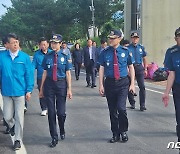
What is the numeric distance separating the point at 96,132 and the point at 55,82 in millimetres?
1410

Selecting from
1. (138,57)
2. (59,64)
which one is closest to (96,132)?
(59,64)

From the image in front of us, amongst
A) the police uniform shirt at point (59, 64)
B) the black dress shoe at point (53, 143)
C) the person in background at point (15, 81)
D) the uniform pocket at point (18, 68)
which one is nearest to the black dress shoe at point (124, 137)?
the black dress shoe at point (53, 143)

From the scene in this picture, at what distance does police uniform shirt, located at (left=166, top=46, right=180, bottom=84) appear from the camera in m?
5.12

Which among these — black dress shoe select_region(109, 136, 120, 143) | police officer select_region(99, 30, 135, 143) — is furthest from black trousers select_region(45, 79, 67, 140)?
black dress shoe select_region(109, 136, 120, 143)

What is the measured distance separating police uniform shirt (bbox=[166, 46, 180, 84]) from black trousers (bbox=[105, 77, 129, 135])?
3.37ft

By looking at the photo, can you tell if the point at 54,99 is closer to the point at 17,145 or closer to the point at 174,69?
the point at 17,145

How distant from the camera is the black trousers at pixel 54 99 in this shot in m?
6.09

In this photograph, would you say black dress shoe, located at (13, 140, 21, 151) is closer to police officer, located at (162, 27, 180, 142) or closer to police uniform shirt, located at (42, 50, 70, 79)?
police uniform shirt, located at (42, 50, 70, 79)

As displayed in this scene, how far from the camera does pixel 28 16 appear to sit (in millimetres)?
51500

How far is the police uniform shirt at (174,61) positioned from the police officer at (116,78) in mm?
985

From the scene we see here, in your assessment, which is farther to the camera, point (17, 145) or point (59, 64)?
point (59, 64)

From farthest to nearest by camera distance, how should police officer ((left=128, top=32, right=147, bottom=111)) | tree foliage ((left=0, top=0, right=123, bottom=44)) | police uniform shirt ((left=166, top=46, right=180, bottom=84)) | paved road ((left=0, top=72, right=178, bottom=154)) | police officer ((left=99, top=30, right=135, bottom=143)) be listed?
1. tree foliage ((left=0, top=0, right=123, bottom=44))
2. police officer ((left=128, top=32, right=147, bottom=111))
3. police officer ((left=99, top=30, right=135, bottom=143))
4. paved road ((left=0, top=72, right=178, bottom=154))
5. police uniform shirt ((left=166, top=46, right=180, bottom=84))

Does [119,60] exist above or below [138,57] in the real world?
above

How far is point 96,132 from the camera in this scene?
22.5ft
